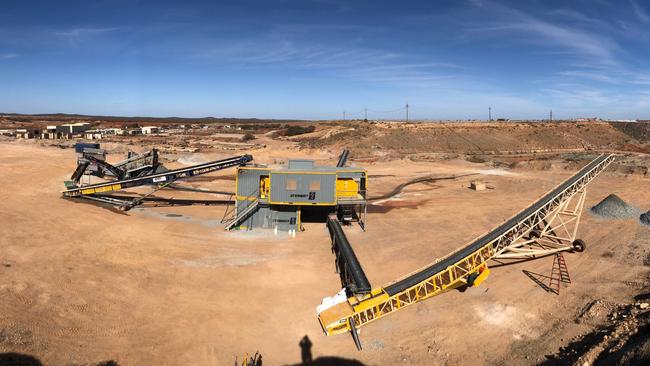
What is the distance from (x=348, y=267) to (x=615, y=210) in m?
25.4

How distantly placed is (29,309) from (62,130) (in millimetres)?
113073

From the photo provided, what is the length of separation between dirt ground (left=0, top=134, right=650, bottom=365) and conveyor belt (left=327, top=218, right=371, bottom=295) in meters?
0.89

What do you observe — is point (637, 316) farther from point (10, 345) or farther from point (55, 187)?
point (55, 187)

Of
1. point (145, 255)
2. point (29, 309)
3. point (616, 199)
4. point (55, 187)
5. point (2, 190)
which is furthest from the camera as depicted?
point (55, 187)

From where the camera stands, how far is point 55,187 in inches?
1497

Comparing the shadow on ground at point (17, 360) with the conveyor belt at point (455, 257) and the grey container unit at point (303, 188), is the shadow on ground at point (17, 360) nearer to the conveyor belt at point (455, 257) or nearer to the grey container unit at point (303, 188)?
the conveyor belt at point (455, 257)

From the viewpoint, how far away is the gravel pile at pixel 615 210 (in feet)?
102

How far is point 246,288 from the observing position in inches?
789

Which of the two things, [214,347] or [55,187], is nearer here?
[214,347]

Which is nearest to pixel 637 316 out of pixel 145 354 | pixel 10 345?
pixel 145 354

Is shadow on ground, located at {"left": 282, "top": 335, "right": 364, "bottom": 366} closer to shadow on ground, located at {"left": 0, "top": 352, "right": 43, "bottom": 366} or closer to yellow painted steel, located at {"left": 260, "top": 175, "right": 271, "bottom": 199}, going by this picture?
shadow on ground, located at {"left": 0, "top": 352, "right": 43, "bottom": 366}

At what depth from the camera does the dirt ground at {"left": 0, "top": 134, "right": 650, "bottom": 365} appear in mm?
14938

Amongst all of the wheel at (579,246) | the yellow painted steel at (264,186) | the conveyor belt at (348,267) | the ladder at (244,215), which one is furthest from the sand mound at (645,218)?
the ladder at (244,215)

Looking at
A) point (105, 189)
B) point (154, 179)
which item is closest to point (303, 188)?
→ point (154, 179)
